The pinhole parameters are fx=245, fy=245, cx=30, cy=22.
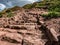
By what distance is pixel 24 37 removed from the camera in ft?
29.7

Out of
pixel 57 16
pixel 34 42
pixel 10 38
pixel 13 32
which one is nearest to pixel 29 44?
pixel 34 42

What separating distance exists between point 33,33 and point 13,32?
80cm

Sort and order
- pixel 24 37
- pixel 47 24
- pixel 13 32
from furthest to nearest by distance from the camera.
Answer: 1. pixel 47 24
2. pixel 13 32
3. pixel 24 37

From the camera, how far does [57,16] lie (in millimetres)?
11484

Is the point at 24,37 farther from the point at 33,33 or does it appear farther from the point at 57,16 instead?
the point at 57,16

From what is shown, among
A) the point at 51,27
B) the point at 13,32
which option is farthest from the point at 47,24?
the point at 13,32

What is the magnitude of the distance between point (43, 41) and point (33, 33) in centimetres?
80

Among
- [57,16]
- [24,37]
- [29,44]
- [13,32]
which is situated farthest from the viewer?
[57,16]

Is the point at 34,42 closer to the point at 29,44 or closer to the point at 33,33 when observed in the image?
the point at 29,44

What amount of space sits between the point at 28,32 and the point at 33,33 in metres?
0.20

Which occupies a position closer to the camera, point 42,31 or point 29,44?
point 29,44

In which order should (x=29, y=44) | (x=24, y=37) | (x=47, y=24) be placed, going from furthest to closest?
(x=47, y=24)
(x=24, y=37)
(x=29, y=44)

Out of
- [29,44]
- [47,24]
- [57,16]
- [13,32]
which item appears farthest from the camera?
[57,16]

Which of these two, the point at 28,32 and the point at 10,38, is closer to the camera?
the point at 10,38
